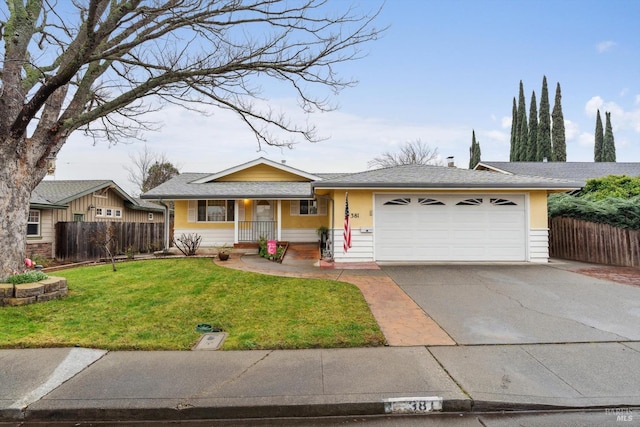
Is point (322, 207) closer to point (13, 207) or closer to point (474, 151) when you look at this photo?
point (13, 207)

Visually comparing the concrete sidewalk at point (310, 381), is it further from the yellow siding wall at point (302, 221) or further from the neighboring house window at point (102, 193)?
the neighboring house window at point (102, 193)

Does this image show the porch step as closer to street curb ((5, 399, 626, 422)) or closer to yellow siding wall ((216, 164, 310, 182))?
yellow siding wall ((216, 164, 310, 182))

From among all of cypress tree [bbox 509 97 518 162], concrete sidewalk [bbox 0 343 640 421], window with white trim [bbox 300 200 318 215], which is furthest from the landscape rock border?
cypress tree [bbox 509 97 518 162]

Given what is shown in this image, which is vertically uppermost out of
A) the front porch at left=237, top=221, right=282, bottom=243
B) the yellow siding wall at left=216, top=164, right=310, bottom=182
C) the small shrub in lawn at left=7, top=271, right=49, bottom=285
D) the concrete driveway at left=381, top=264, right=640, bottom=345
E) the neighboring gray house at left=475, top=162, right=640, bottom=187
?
the neighboring gray house at left=475, top=162, right=640, bottom=187

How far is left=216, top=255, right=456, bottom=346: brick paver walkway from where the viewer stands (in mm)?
4430

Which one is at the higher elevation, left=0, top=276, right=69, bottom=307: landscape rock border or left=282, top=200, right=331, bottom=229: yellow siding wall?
left=282, top=200, right=331, bottom=229: yellow siding wall

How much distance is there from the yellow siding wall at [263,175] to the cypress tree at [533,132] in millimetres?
30353

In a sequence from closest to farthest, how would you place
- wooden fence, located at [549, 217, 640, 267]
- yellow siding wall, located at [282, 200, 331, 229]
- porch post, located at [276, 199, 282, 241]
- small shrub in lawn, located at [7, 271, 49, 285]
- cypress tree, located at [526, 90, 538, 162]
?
small shrub in lawn, located at [7, 271, 49, 285] < wooden fence, located at [549, 217, 640, 267] < porch post, located at [276, 199, 282, 241] < yellow siding wall, located at [282, 200, 331, 229] < cypress tree, located at [526, 90, 538, 162]

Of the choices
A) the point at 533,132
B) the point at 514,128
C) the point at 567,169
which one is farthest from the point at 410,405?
the point at 514,128

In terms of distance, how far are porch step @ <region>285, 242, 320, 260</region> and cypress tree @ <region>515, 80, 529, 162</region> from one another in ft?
105

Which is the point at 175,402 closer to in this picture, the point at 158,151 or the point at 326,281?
the point at 326,281

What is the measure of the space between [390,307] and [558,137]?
37074 millimetres

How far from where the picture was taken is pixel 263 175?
16.9 m

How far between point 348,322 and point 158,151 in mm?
36860
